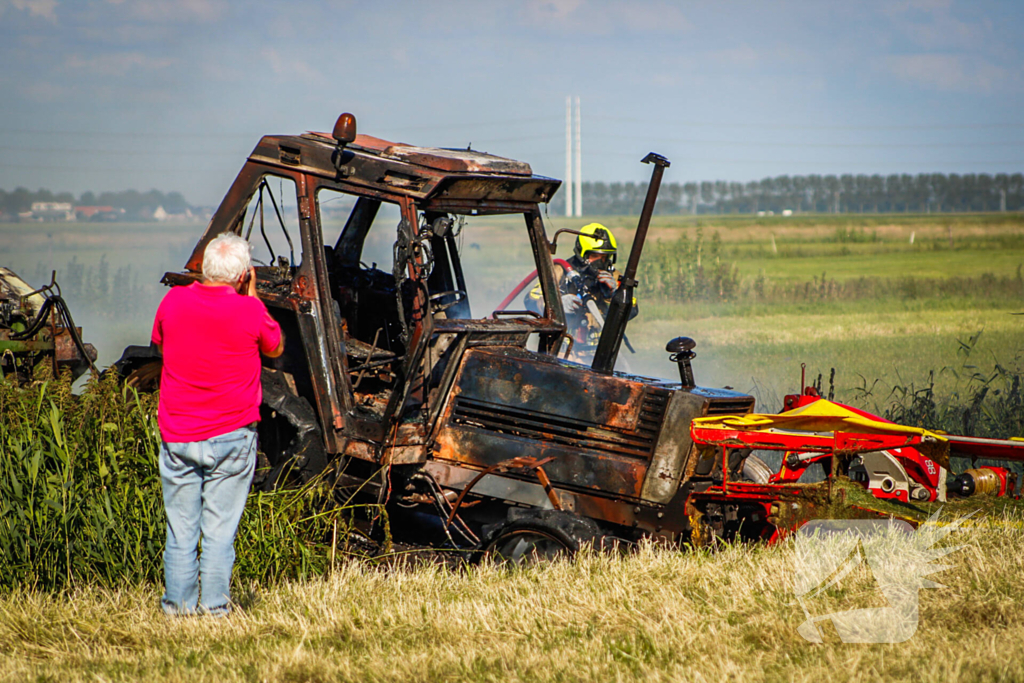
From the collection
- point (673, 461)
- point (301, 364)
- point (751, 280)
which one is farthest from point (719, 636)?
point (751, 280)

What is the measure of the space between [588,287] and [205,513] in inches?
235

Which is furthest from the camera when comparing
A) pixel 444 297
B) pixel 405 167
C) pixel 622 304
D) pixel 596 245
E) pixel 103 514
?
pixel 596 245

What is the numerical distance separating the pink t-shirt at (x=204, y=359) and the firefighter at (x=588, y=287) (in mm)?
5414

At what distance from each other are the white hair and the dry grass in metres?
1.61

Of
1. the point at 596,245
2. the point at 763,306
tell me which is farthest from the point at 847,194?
the point at 596,245

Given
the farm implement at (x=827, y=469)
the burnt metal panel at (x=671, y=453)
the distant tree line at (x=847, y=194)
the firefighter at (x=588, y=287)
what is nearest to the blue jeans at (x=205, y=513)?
the burnt metal panel at (x=671, y=453)

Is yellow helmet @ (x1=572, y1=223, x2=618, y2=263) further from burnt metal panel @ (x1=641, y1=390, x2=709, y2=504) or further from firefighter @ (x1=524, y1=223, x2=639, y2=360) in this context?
burnt metal panel @ (x1=641, y1=390, x2=709, y2=504)

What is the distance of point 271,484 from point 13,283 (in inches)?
170

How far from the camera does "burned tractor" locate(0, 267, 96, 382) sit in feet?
27.0

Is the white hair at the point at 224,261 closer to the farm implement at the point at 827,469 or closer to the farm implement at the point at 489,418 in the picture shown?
the farm implement at the point at 489,418

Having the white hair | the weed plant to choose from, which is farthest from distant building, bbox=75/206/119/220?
the white hair

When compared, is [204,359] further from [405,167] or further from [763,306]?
[763,306]

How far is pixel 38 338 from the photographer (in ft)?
27.9

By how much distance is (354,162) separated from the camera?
6570 millimetres
